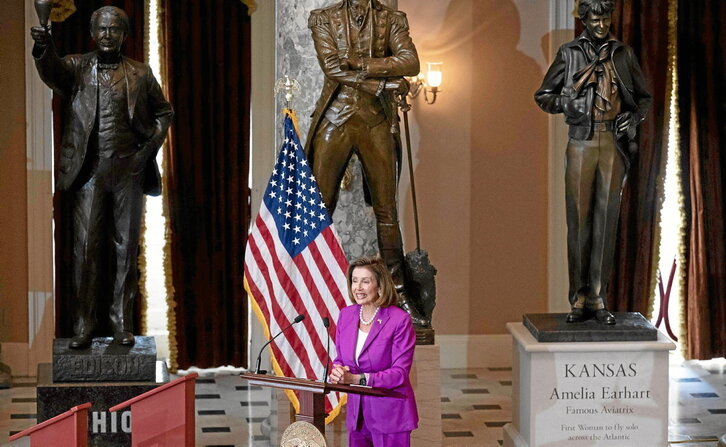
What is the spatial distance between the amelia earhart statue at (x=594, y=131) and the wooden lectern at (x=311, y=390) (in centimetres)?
242

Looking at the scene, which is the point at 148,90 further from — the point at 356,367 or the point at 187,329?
the point at 187,329

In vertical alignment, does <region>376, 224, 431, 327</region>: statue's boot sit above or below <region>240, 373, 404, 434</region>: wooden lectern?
above

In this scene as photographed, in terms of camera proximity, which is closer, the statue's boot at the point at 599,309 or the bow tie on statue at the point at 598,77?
the bow tie on statue at the point at 598,77

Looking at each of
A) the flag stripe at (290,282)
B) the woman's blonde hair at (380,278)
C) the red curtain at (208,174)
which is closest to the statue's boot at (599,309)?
the flag stripe at (290,282)

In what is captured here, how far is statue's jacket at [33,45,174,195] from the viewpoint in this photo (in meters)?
7.34

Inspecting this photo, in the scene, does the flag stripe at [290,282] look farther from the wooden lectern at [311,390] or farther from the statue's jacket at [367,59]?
the wooden lectern at [311,390]

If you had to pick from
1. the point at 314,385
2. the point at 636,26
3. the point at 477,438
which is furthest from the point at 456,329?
the point at 314,385

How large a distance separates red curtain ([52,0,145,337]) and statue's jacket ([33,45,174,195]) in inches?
118

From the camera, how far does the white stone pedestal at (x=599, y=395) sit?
768 cm

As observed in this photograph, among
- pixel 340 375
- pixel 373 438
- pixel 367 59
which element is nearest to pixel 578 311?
pixel 367 59

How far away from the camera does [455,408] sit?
977cm

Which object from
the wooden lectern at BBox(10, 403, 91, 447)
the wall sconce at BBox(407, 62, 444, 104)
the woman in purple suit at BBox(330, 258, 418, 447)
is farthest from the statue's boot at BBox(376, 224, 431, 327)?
the wall sconce at BBox(407, 62, 444, 104)

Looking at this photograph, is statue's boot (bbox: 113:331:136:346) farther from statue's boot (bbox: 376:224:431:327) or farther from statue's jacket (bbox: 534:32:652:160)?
statue's jacket (bbox: 534:32:652:160)

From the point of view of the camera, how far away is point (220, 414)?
377 inches
